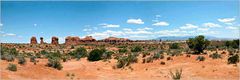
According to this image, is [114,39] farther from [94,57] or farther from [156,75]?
[156,75]

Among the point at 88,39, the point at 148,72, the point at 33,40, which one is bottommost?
the point at 148,72

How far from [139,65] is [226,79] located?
407 inches

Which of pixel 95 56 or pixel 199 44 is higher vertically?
pixel 199 44

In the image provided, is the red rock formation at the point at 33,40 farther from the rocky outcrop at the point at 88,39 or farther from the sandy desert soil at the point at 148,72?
the sandy desert soil at the point at 148,72

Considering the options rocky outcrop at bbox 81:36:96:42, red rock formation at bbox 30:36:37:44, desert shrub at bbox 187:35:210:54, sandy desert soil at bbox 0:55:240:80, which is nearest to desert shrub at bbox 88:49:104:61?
sandy desert soil at bbox 0:55:240:80

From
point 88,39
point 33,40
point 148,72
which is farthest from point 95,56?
point 88,39

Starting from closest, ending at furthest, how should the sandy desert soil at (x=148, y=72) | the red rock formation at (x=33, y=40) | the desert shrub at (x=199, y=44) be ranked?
the sandy desert soil at (x=148, y=72) → the desert shrub at (x=199, y=44) → the red rock formation at (x=33, y=40)

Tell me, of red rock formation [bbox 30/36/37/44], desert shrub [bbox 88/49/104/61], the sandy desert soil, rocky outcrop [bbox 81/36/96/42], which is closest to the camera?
the sandy desert soil

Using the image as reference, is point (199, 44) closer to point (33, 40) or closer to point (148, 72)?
point (148, 72)

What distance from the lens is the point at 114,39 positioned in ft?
515

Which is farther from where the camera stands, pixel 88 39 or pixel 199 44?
pixel 88 39

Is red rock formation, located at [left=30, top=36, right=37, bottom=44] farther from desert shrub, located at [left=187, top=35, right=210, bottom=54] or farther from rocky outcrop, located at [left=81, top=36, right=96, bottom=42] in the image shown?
desert shrub, located at [left=187, top=35, right=210, bottom=54]

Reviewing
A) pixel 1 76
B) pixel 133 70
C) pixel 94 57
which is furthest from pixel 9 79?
pixel 94 57

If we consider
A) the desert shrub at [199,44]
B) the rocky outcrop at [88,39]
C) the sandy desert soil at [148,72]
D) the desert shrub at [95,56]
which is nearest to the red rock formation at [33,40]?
the rocky outcrop at [88,39]
